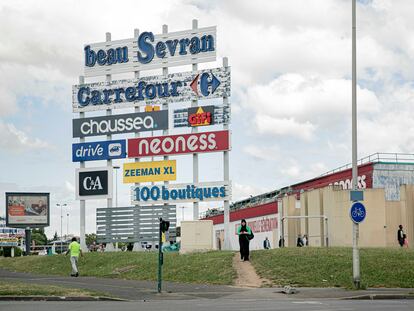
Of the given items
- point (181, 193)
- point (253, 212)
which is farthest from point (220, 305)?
point (253, 212)

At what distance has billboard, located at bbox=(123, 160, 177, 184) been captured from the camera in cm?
4425

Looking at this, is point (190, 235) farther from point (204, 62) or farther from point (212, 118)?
point (204, 62)

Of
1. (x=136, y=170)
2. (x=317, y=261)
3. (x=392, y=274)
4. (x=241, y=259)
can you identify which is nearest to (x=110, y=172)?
(x=136, y=170)

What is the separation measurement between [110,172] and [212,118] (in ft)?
25.0

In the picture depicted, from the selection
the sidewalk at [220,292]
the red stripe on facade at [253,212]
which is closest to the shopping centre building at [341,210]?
the red stripe on facade at [253,212]

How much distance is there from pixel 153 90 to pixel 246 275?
17.6 metres

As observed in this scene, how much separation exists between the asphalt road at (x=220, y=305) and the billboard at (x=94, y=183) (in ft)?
77.8

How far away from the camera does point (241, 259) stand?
109 ft

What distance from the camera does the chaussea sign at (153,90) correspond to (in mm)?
42750

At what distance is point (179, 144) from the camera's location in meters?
43.5

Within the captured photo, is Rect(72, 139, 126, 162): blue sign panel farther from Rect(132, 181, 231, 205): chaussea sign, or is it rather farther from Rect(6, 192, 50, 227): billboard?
Rect(6, 192, 50, 227): billboard

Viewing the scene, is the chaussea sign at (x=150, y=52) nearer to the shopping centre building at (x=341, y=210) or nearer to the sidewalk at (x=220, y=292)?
the shopping centre building at (x=341, y=210)

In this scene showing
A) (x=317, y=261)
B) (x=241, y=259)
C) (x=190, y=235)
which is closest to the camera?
(x=317, y=261)

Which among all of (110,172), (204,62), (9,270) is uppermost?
(204,62)
